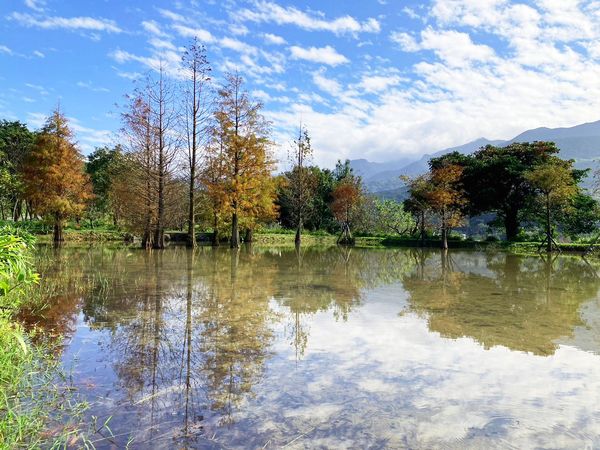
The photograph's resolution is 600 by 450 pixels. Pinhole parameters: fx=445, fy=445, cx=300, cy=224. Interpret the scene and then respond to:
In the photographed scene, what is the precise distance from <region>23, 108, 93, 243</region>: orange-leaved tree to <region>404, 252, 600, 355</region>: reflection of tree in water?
2226cm

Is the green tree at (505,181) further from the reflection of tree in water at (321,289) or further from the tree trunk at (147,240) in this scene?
the tree trunk at (147,240)

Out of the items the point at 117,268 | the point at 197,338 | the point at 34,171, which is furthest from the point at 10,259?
the point at 34,171

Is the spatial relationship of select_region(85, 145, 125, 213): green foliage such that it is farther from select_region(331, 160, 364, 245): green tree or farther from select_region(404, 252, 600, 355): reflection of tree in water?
select_region(404, 252, 600, 355): reflection of tree in water

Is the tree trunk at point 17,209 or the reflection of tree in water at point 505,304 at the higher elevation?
the tree trunk at point 17,209

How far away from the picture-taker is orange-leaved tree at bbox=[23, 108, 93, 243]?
27.0 meters

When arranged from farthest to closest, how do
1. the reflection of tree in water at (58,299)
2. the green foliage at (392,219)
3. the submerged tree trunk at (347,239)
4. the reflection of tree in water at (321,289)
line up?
1. the green foliage at (392,219)
2. the submerged tree trunk at (347,239)
3. the reflection of tree in water at (321,289)
4. the reflection of tree in water at (58,299)

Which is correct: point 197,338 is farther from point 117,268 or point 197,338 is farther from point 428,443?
point 117,268

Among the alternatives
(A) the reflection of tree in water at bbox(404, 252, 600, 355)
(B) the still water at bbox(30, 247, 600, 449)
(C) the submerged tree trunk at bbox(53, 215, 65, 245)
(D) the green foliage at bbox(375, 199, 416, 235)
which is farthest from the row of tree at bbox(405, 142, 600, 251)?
(C) the submerged tree trunk at bbox(53, 215, 65, 245)

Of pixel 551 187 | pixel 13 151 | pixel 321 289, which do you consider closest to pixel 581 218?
pixel 551 187

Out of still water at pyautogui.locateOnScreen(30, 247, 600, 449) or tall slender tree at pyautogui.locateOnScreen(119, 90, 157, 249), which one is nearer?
still water at pyautogui.locateOnScreen(30, 247, 600, 449)

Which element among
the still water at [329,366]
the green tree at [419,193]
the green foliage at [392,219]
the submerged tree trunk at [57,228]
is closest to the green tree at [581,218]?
the green tree at [419,193]

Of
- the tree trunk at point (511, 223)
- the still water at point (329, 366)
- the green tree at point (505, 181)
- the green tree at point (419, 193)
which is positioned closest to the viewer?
the still water at point (329, 366)

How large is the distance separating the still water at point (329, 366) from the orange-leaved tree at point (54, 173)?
62.8ft

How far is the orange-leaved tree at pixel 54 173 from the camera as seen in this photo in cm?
2705
